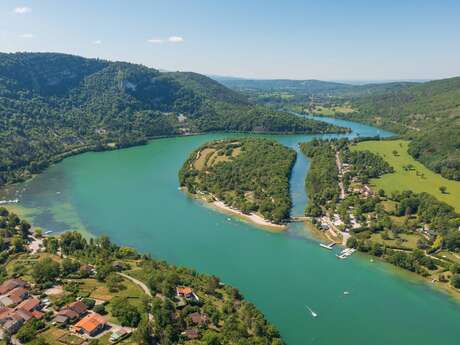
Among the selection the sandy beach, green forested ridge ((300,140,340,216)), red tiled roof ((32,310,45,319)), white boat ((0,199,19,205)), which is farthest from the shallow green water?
red tiled roof ((32,310,45,319))

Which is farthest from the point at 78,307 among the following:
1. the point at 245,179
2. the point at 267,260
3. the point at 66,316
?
the point at 245,179

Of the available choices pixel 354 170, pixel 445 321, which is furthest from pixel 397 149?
pixel 445 321

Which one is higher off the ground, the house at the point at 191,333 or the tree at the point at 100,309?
the tree at the point at 100,309

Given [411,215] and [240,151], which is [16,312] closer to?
[411,215]

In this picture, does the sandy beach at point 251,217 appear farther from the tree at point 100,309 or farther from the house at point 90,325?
the house at point 90,325

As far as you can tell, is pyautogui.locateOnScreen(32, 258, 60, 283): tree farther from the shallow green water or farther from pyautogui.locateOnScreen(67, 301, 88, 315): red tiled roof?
the shallow green water

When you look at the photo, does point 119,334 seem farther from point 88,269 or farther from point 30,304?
point 88,269

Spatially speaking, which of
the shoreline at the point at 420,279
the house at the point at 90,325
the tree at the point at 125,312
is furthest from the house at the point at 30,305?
the shoreline at the point at 420,279
